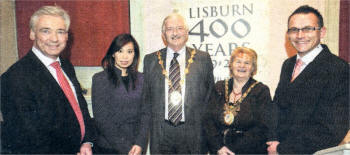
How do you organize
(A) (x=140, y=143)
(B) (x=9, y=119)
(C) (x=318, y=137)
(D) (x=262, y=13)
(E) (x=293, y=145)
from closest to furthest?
(B) (x=9, y=119), (C) (x=318, y=137), (E) (x=293, y=145), (A) (x=140, y=143), (D) (x=262, y=13)

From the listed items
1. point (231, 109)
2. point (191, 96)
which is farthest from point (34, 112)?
point (231, 109)

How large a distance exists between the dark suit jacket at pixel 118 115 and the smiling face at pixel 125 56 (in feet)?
0.28

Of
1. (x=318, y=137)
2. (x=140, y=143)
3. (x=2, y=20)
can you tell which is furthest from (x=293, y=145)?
(x=2, y=20)

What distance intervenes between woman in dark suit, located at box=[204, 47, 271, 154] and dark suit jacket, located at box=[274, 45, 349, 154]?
20 centimetres

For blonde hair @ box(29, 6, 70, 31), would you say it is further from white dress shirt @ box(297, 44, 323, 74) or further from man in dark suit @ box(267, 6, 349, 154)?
white dress shirt @ box(297, 44, 323, 74)

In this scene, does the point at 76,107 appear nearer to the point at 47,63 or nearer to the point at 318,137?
the point at 47,63

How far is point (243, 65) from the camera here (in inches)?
87.4

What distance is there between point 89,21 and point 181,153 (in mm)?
1861

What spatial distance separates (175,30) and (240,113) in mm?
922

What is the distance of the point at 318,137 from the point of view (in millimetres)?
1932

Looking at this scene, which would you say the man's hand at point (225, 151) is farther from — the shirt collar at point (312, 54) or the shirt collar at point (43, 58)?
the shirt collar at point (43, 58)

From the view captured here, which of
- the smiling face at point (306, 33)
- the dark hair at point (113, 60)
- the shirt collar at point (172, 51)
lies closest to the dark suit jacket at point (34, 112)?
the dark hair at point (113, 60)

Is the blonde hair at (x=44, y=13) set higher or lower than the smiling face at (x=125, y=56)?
higher

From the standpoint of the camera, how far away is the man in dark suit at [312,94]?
1.88 m
